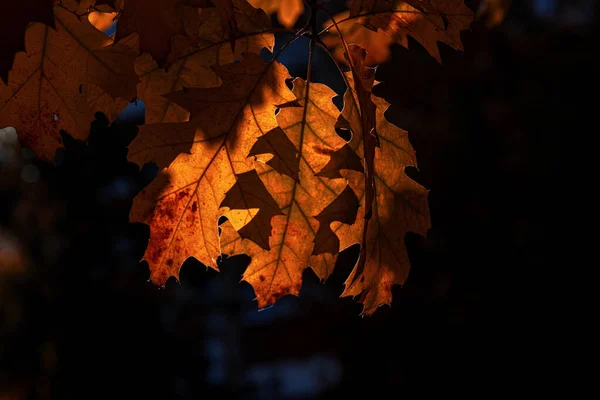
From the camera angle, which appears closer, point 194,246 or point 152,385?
point 194,246

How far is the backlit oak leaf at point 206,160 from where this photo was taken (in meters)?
1.26

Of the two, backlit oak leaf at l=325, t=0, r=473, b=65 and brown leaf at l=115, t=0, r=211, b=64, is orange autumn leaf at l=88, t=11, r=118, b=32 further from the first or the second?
backlit oak leaf at l=325, t=0, r=473, b=65

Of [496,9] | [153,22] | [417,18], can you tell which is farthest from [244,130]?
[496,9]

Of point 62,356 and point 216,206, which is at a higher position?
point 216,206

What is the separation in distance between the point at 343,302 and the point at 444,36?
728cm

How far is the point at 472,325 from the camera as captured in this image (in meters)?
7.66

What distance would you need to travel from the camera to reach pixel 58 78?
1.19 meters

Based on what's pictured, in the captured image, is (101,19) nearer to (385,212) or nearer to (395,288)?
(385,212)

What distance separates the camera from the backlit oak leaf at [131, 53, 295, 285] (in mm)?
1264

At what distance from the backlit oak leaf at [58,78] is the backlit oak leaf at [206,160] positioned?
0.13 metres

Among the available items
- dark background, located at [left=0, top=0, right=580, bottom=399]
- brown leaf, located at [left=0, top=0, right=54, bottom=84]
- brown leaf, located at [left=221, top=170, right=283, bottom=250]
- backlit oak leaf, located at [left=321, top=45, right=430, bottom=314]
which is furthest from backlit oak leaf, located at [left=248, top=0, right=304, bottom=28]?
dark background, located at [left=0, top=0, right=580, bottom=399]

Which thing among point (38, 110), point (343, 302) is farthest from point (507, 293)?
point (38, 110)

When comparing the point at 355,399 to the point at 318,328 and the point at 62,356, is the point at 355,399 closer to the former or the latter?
the point at 318,328

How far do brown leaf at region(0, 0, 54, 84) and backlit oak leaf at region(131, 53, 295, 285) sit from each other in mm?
348
